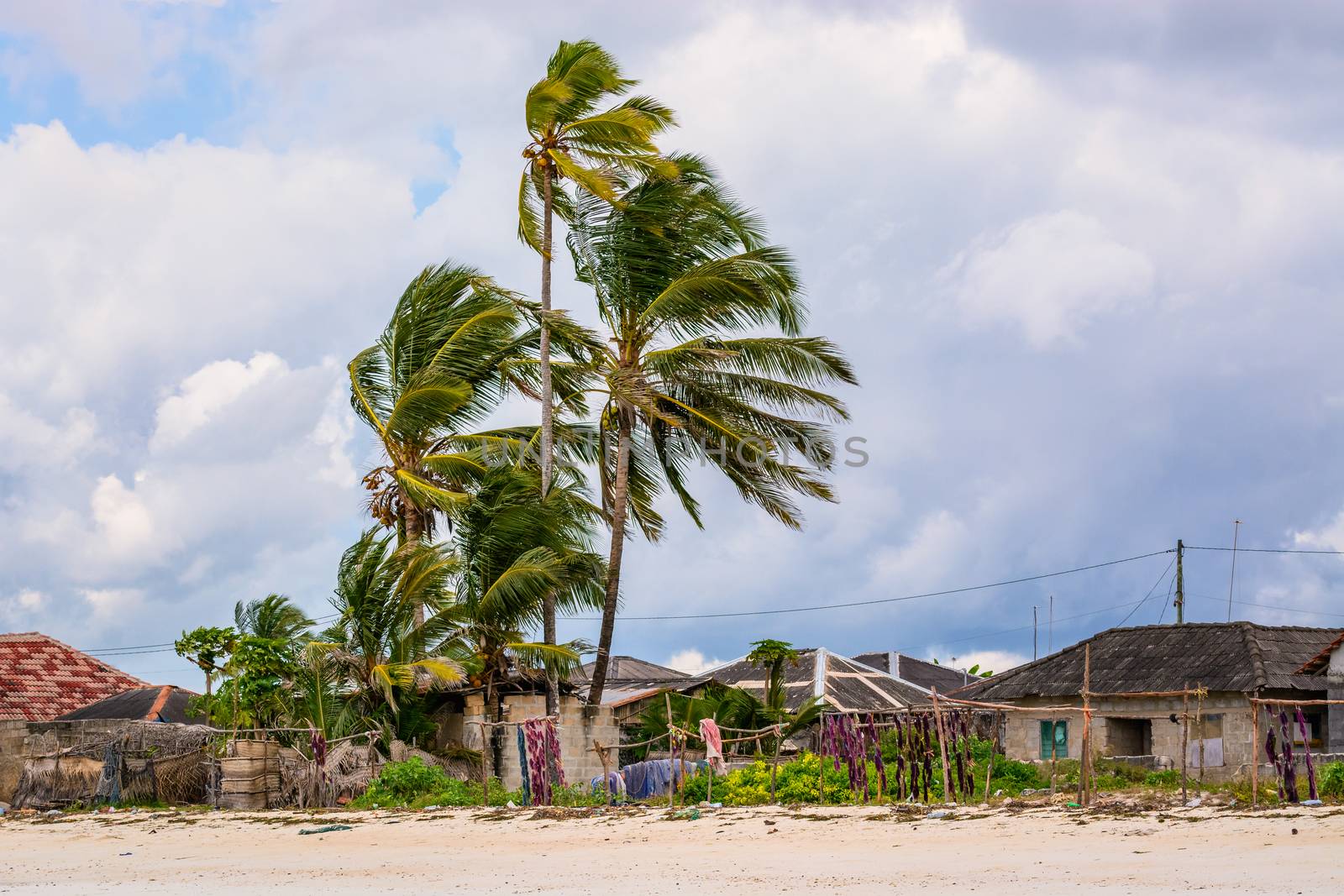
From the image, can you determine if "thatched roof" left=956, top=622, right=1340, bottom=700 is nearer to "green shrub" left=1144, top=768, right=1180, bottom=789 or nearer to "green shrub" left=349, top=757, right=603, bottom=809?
"green shrub" left=1144, top=768, right=1180, bottom=789

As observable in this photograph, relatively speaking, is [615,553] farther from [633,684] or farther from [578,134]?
[633,684]

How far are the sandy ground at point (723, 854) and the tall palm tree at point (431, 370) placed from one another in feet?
28.5

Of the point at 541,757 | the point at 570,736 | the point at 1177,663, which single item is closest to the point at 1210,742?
the point at 1177,663

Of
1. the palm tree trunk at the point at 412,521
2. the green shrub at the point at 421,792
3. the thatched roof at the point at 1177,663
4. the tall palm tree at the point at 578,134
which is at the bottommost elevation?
the green shrub at the point at 421,792

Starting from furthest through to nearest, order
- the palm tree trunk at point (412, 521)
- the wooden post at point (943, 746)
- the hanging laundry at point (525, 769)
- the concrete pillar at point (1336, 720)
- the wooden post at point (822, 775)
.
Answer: the palm tree trunk at point (412, 521) < the concrete pillar at point (1336, 720) < the hanging laundry at point (525, 769) < the wooden post at point (822, 775) < the wooden post at point (943, 746)

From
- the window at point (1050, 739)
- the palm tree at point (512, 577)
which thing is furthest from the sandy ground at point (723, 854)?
the window at point (1050, 739)

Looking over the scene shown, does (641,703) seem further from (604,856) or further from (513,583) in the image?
(604,856)

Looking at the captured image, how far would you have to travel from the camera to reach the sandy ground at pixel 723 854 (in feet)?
35.8

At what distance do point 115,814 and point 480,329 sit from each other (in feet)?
33.4

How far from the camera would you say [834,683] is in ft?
115

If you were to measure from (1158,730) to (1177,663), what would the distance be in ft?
7.33

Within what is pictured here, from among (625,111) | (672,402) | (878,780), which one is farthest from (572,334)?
(878,780)

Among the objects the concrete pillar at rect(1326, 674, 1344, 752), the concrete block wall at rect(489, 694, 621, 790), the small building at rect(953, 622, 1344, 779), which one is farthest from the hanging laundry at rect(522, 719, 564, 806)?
the concrete pillar at rect(1326, 674, 1344, 752)

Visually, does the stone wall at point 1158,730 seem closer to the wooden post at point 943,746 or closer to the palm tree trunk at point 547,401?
Result: the wooden post at point 943,746
